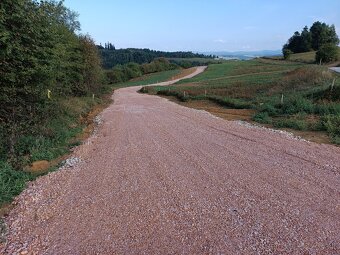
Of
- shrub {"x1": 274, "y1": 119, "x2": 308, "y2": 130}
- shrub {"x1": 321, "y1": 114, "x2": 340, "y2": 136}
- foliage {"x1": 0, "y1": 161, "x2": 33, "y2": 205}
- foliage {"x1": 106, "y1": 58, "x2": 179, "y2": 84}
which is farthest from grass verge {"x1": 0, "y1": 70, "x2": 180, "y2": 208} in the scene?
foliage {"x1": 106, "y1": 58, "x2": 179, "y2": 84}

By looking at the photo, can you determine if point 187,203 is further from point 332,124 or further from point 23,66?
point 332,124

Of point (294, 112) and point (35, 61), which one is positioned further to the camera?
point (294, 112)

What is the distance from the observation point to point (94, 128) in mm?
17094

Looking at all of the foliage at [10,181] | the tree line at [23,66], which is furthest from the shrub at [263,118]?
the foliage at [10,181]

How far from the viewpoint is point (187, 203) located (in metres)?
6.59

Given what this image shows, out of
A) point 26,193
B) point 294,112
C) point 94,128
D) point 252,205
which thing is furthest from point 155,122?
point 252,205

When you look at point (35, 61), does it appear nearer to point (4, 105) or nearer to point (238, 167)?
point (4, 105)

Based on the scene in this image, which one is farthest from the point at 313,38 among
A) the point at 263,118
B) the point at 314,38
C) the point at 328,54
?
the point at 263,118

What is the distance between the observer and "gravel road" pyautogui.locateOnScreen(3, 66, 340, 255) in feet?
16.9

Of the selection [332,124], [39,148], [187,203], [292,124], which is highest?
[187,203]

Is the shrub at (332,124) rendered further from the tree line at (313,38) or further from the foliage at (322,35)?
the foliage at (322,35)

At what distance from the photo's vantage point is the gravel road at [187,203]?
5164 mm

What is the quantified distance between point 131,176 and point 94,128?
926 centimetres

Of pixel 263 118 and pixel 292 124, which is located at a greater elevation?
pixel 292 124
